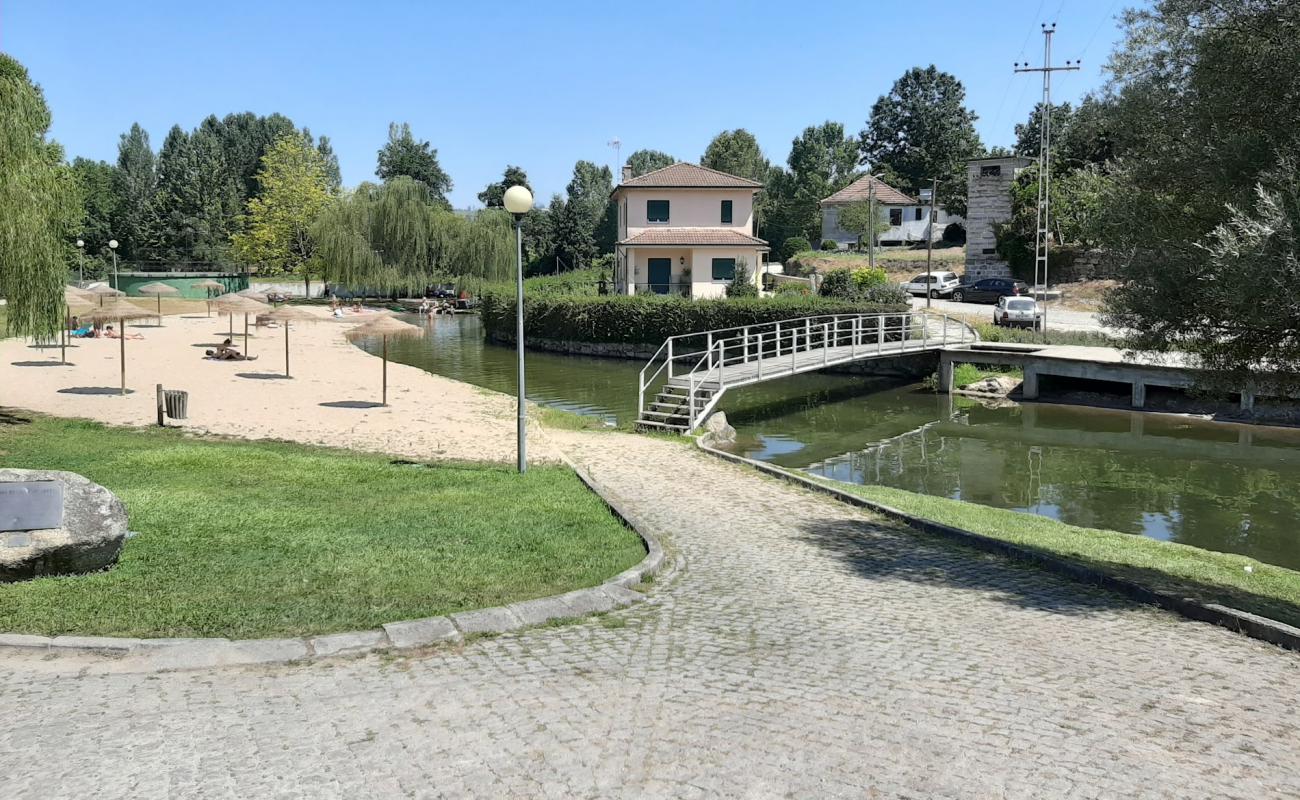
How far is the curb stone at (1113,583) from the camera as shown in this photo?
7086 mm

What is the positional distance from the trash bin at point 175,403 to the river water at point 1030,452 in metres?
9.95

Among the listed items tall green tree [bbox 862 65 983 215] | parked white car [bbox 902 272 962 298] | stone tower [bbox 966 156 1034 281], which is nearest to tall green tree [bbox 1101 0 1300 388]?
parked white car [bbox 902 272 962 298]

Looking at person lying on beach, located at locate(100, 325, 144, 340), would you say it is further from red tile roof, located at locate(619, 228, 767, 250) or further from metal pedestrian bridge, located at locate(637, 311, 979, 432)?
red tile roof, located at locate(619, 228, 767, 250)

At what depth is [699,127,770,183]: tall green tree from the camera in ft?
284

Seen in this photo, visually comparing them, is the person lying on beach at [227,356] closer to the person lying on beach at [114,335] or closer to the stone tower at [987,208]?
the person lying on beach at [114,335]

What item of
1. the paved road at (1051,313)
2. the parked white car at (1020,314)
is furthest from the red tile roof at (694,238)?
the parked white car at (1020,314)

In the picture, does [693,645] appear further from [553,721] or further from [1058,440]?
[1058,440]

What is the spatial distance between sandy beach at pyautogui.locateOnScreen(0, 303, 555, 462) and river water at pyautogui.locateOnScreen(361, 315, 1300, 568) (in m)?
4.50

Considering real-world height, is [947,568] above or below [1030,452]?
above

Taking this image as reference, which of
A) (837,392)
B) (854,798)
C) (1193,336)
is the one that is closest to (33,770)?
(854,798)

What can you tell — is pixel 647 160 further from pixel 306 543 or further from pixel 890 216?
pixel 306 543

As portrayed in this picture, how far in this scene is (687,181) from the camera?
4828 cm

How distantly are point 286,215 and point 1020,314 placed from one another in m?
57.9

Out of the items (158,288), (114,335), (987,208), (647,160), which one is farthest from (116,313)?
(647,160)
